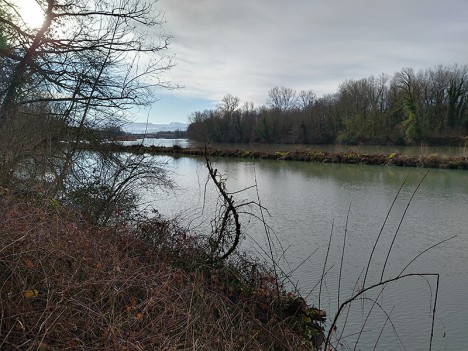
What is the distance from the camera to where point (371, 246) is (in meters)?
7.33

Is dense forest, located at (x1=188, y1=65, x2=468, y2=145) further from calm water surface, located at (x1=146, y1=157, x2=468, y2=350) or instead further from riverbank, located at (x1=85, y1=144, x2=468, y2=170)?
calm water surface, located at (x1=146, y1=157, x2=468, y2=350)

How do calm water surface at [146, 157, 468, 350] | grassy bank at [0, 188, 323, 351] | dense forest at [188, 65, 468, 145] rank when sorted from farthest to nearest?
dense forest at [188, 65, 468, 145]
calm water surface at [146, 157, 468, 350]
grassy bank at [0, 188, 323, 351]

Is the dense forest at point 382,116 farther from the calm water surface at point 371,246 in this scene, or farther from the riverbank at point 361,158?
the calm water surface at point 371,246

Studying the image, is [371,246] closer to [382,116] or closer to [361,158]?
[361,158]

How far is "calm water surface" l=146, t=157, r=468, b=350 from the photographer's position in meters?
4.45

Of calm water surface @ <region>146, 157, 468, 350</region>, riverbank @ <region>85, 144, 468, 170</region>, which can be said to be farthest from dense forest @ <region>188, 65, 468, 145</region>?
calm water surface @ <region>146, 157, 468, 350</region>

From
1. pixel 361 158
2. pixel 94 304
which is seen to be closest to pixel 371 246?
pixel 94 304

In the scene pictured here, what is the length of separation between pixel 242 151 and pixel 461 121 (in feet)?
67.2

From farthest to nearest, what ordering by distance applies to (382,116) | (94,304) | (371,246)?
(382,116), (371,246), (94,304)

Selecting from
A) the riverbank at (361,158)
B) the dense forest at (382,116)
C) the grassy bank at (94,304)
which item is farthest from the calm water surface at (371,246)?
the dense forest at (382,116)

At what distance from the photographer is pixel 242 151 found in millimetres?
33188

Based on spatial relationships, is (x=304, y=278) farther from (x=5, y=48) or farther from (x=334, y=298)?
(x=5, y=48)

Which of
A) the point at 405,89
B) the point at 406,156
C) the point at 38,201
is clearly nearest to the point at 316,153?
the point at 406,156

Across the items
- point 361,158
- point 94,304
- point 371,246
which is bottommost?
point 371,246
